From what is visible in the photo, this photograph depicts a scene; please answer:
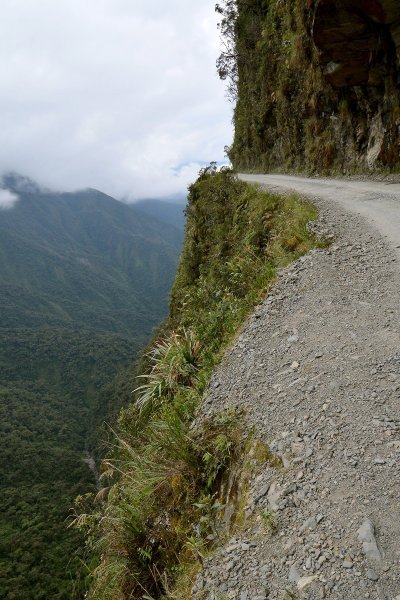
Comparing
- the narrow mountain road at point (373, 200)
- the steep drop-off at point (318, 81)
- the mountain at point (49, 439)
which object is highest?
the steep drop-off at point (318, 81)

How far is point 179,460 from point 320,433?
1.76 metres

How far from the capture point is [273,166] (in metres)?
29.0

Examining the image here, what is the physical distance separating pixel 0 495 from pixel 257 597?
7454 centimetres

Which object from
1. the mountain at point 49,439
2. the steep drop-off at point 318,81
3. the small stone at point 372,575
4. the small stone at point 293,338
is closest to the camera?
the small stone at point 372,575

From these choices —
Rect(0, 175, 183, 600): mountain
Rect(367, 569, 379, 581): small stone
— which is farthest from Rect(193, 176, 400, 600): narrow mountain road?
Rect(0, 175, 183, 600): mountain

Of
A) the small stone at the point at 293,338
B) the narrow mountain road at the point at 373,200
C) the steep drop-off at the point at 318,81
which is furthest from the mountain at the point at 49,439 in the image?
the steep drop-off at the point at 318,81

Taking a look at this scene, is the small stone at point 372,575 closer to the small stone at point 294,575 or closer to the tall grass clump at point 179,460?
the small stone at point 294,575

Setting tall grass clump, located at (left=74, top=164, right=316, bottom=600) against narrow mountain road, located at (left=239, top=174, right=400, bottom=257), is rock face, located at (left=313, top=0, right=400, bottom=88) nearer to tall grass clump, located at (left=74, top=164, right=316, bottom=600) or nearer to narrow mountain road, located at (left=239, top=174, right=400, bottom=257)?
narrow mountain road, located at (left=239, top=174, right=400, bottom=257)

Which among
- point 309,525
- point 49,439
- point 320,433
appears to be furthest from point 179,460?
point 49,439

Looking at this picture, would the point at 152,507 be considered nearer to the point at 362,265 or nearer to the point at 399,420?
the point at 399,420

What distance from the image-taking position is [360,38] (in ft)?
49.7

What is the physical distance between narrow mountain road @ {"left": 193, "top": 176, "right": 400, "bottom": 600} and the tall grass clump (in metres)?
0.43

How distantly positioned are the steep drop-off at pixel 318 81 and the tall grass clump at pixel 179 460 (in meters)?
9.28

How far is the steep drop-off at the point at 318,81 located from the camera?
15.0 metres
